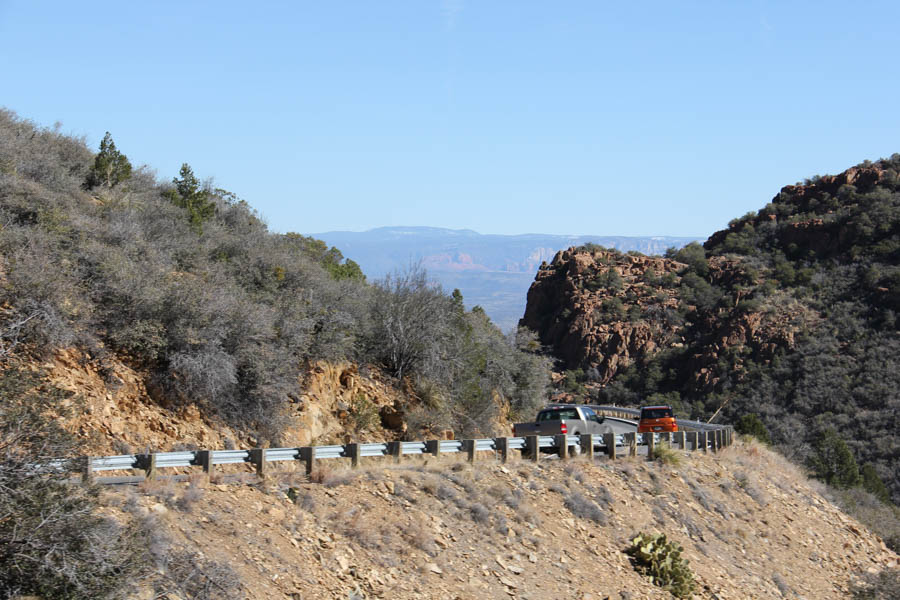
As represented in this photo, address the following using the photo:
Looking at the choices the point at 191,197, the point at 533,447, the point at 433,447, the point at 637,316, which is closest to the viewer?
the point at 433,447

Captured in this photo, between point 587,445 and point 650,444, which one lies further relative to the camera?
point 650,444

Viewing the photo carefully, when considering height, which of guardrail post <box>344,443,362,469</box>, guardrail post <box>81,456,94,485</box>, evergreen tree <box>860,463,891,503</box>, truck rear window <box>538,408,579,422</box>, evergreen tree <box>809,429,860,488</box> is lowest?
evergreen tree <box>860,463,891,503</box>

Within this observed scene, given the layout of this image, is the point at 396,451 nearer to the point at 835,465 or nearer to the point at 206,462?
the point at 206,462

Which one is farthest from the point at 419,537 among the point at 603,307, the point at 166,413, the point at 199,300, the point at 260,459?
the point at 603,307

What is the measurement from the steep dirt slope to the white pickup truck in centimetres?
170

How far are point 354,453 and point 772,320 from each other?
48.2 meters

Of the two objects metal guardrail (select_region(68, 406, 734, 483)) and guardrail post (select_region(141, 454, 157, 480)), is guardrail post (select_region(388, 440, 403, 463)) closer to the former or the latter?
metal guardrail (select_region(68, 406, 734, 483))

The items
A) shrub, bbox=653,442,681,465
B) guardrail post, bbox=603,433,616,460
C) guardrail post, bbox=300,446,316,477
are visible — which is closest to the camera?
guardrail post, bbox=300,446,316,477

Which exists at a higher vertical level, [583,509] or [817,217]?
[817,217]

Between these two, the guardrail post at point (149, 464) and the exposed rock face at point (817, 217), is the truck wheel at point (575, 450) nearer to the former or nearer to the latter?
the guardrail post at point (149, 464)

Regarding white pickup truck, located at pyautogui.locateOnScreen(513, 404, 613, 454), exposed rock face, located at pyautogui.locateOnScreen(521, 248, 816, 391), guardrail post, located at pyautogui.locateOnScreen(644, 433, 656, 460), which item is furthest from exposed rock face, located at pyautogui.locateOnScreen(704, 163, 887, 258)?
white pickup truck, located at pyautogui.locateOnScreen(513, 404, 613, 454)

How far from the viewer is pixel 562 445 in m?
23.0

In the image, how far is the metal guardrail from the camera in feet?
45.7

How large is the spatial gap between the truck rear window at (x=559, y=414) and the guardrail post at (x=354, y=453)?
9.45 m
